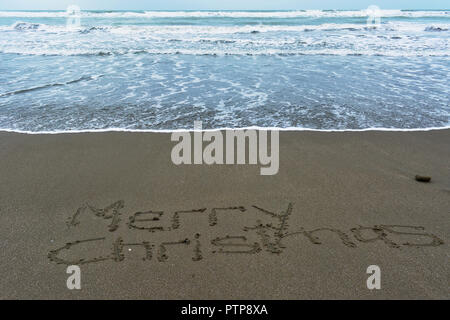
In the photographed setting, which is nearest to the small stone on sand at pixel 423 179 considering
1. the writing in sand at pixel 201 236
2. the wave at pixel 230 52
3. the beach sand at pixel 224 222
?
the beach sand at pixel 224 222

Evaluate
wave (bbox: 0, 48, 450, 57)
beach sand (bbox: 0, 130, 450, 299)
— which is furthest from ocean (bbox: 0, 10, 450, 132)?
beach sand (bbox: 0, 130, 450, 299)

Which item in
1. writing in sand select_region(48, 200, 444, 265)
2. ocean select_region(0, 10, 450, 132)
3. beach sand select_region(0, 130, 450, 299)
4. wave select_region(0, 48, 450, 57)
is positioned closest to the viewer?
beach sand select_region(0, 130, 450, 299)

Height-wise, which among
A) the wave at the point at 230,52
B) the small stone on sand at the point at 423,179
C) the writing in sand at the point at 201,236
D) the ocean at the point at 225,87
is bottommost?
the writing in sand at the point at 201,236

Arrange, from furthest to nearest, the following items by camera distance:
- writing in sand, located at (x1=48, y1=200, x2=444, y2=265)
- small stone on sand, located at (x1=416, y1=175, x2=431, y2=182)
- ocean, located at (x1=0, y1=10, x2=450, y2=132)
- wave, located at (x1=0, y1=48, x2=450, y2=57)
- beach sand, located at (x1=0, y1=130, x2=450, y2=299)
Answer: wave, located at (x1=0, y1=48, x2=450, y2=57), ocean, located at (x1=0, y1=10, x2=450, y2=132), small stone on sand, located at (x1=416, y1=175, x2=431, y2=182), writing in sand, located at (x1=48, y1=200, x2=444, y2=265), beach sand, located at (x1=0, y1=130, x2=450, y2=299)

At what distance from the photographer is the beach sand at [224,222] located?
2662 millimetres

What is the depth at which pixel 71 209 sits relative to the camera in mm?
3592

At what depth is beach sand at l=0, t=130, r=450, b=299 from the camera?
2662 millimetres

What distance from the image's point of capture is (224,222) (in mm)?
3398

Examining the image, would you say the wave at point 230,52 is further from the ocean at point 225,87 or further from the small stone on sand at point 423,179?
the small stone on sand at point 423,179

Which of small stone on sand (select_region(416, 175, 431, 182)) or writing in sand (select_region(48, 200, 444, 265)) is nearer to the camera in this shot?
writing in sand (select_region(48, 200, 444, 265))

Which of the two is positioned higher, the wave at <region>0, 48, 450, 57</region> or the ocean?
the wave at <region>0, 48, 450, 57</region>

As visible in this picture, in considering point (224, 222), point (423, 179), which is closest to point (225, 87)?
point (423, 179)

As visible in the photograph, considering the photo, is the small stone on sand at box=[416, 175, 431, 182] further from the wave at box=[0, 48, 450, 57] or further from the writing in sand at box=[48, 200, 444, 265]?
the wave at box=[0, 48, 450, 57]

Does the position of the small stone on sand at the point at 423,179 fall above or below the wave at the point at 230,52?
below
